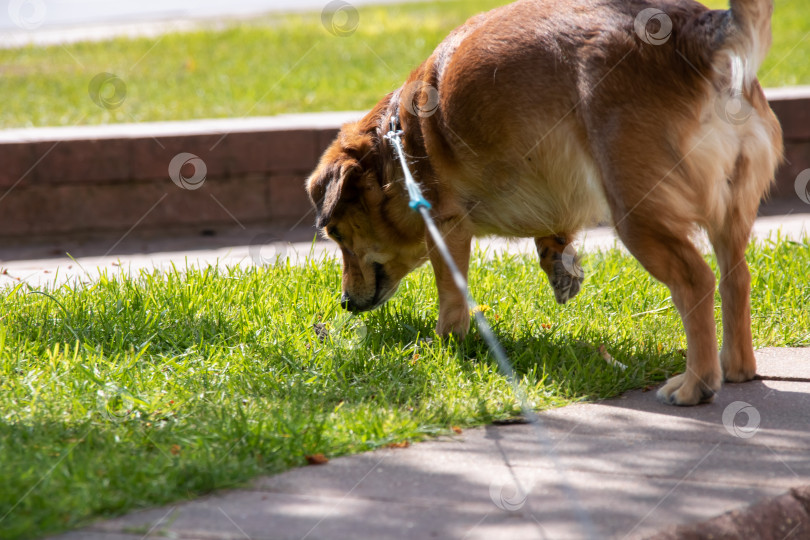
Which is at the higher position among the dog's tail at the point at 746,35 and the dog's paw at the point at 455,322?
the dog's tail at the point at 746,35

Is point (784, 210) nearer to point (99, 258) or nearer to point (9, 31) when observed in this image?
point (99, 258)

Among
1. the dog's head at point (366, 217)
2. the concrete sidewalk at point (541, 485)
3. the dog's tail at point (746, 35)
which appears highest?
the dog's tail at point (746, 35)

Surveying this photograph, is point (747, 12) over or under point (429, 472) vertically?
over

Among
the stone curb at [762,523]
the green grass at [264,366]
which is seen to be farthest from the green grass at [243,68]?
the stone curb at [762,523]

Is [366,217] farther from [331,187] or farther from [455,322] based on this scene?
[455,322]

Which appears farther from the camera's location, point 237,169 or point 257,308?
point 237,169

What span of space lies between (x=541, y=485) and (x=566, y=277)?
1992mm

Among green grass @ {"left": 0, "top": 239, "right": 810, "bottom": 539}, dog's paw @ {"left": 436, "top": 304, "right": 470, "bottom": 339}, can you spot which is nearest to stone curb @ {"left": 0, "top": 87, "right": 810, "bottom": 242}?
green grass @ {"left": 0, "top": 239, "right": 810, "bottom": 539}

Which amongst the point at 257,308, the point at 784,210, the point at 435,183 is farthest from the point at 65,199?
the point at 784,210

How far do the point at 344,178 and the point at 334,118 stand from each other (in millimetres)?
3150

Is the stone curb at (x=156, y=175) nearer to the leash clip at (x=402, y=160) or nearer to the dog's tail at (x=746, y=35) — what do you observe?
the leash clip at (x=402, y=160)

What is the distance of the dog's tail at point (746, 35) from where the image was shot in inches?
138

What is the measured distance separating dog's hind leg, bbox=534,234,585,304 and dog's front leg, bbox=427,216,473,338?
0.61 metres

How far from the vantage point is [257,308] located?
187 inches
